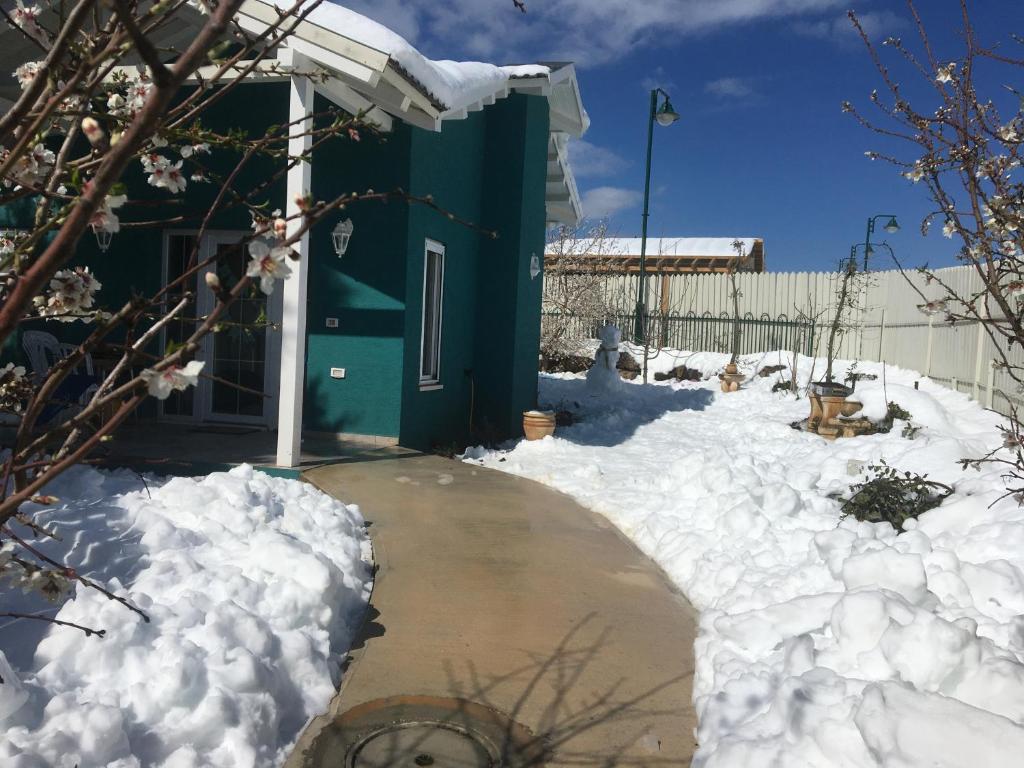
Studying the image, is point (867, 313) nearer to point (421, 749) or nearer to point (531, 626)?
point (531, 626)

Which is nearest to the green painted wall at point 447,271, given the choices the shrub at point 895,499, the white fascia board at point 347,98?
the white fascia board at point 347,98

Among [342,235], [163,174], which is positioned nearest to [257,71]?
[163,174]

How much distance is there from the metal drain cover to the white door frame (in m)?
5.88

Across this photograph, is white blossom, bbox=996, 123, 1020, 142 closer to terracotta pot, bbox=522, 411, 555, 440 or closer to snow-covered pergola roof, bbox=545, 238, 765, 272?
terracotta pot, bbox=522, 411, 555, 440

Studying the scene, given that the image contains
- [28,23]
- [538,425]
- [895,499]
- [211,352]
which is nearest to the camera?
[28,23]

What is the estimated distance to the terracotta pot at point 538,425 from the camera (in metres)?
10.3

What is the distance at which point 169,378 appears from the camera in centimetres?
133

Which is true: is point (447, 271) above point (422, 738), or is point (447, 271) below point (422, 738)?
above

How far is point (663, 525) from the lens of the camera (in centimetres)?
625

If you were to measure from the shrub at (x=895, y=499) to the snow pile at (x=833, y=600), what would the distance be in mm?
182

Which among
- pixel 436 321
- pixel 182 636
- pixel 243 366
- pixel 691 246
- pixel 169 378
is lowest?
pixel 182 636

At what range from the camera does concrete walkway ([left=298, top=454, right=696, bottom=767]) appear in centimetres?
345

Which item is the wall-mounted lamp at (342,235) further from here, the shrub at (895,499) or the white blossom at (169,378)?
the white blossom at (169,378)

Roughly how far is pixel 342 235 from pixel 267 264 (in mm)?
7164
